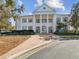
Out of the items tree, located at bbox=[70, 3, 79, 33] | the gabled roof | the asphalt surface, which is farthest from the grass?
the gabled roof

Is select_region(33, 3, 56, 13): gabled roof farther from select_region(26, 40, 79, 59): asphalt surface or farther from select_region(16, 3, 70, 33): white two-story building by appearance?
select_region(26, 40, 79, 59): asphalt surface

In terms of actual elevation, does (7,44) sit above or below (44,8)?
below

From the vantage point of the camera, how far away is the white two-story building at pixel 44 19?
255 ft

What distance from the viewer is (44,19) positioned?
7844 cm

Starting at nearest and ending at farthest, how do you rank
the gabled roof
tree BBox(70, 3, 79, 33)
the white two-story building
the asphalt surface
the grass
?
the asphalt surface, the grass, tree BBox(70, 3, 79, 33), the white two-story building, the gabled roof

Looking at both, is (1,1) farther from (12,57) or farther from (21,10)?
(12,57)

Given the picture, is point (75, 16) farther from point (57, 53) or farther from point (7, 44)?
point (57, 53)

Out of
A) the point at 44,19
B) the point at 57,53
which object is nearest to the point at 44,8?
the point at 44,19

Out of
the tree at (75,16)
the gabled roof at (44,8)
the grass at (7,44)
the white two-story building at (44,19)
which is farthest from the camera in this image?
the gabled roof at (44,8)

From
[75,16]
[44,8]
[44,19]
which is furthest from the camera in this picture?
[44,19]

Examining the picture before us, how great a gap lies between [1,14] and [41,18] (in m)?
57.2

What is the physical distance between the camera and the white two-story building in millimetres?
77688

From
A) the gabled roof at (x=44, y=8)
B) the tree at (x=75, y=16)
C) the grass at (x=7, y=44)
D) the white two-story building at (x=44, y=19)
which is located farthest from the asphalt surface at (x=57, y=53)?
the gabled roof at (x=44, y=8)

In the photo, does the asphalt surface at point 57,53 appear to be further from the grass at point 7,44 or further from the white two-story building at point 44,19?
the white two-story building at point 44,19
